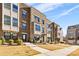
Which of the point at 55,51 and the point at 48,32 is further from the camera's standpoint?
the point at 48,32

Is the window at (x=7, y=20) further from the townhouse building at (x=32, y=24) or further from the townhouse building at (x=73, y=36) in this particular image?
the townhouse building at (x=73, y=36)

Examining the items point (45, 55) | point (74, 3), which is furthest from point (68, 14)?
point (45, 55)

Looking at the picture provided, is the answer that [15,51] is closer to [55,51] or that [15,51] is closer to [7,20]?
[7,20]

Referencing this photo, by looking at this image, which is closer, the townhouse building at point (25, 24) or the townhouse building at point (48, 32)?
the townhouse building at point (25, 24)

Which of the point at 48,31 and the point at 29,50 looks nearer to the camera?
the point at 29,50

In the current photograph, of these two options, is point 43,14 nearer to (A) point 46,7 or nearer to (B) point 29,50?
(A) point 46,7

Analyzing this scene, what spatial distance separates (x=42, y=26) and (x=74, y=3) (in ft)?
3.68

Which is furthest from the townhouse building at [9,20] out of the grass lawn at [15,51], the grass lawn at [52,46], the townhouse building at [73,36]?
the townhouse building at [73,36]

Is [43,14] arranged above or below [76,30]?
above

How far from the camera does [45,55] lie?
→ 5.93m

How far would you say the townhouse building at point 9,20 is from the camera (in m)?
5.98

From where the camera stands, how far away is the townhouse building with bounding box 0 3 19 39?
5.98m

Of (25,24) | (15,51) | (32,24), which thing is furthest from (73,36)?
(15,51)

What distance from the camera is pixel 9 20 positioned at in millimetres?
6109
